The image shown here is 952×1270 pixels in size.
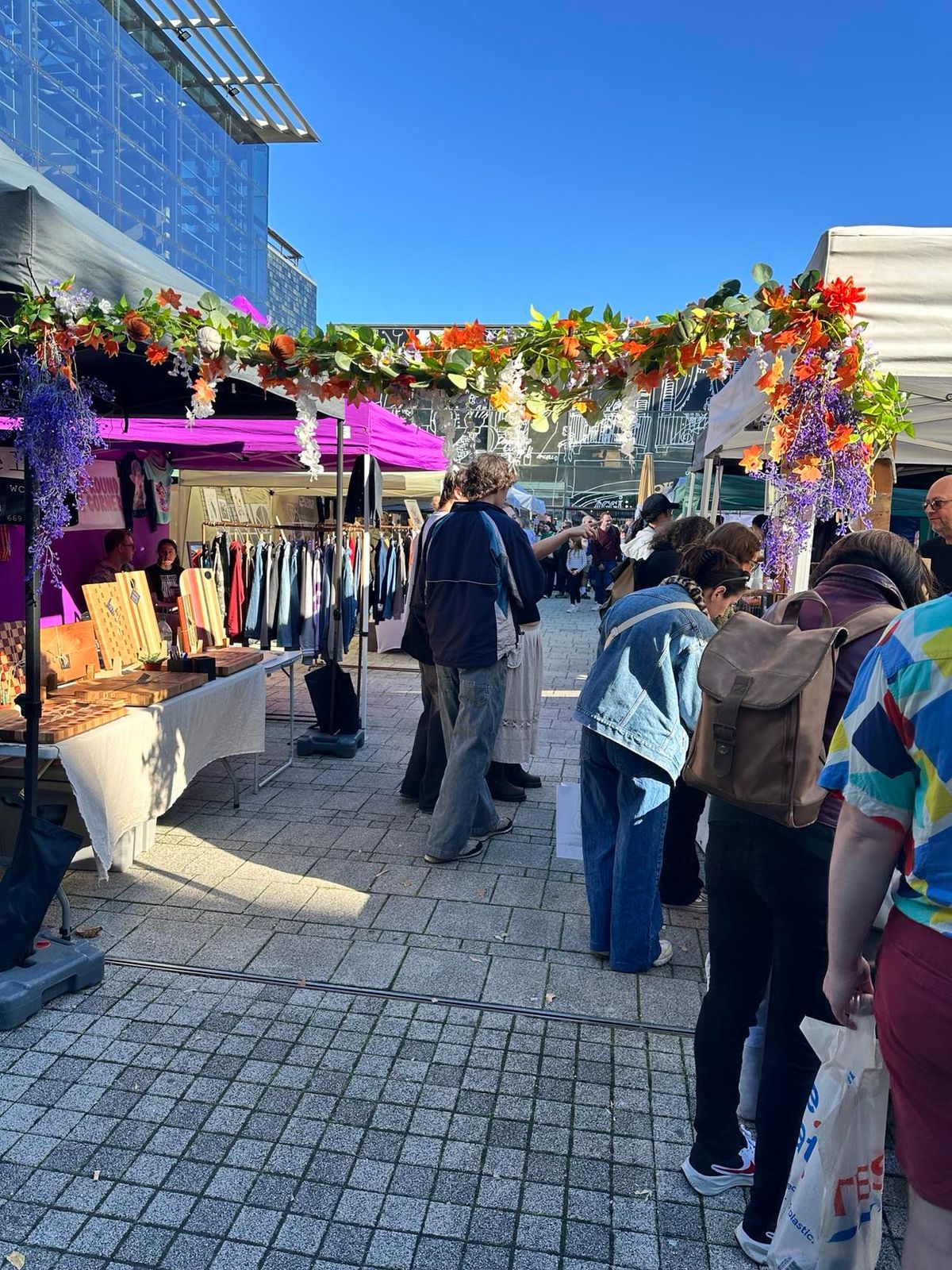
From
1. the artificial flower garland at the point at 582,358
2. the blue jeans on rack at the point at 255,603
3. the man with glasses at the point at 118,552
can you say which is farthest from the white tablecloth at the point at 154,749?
the blue jeans on rack at the point at 255,603

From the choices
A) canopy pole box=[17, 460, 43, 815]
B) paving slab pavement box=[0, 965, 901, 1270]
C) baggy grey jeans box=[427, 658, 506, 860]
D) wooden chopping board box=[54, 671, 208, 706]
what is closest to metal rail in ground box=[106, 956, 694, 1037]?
paving slab pavement box=[0, 965, 901, 1270]

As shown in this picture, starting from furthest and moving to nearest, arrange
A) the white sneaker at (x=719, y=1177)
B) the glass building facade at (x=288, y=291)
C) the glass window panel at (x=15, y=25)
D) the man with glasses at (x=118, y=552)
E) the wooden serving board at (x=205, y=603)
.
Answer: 1. the glass building facade at (x=288, y=291)
2. the glass window panel at (x=15, y=25)
3. the man with glasses at (x=118, y=552)
4. the wooden serving board at (x=205, y=603)
5. the white sneaker at (x=719, y=1177)

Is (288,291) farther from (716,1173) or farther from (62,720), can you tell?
(716,1173)

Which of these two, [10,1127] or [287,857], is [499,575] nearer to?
[287,857]

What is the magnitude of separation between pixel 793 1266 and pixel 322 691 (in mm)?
5101

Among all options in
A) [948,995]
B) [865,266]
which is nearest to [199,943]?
[948,995]

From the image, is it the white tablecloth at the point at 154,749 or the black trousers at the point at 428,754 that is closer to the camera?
the white tablecloth at the point at 154,749

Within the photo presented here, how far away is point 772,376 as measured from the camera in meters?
2.87

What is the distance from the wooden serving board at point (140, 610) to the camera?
15.9 ft

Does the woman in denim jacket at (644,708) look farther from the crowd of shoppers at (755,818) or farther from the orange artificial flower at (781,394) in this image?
the orange artificial flower at (781,394)

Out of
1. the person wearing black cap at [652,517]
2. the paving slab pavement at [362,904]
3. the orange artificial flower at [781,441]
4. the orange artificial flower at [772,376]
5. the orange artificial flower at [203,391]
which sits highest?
the orange artificial flower at [772,376]

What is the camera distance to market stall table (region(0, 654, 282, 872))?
357cm

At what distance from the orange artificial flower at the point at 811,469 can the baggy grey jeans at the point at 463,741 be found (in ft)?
5.90

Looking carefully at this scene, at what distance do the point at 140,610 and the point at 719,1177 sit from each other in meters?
4.21
